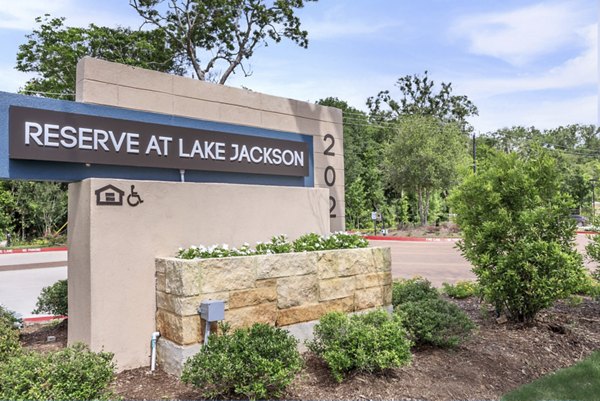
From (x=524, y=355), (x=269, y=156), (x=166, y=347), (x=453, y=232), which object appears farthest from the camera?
(x=453, y=232)

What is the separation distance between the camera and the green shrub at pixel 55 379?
3.51 metres

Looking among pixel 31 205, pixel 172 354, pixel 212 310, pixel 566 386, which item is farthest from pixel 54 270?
pixel 566 386

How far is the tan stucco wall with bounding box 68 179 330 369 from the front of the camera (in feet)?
16.3

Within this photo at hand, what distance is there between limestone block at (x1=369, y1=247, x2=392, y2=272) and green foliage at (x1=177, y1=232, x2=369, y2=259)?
233 millimetres

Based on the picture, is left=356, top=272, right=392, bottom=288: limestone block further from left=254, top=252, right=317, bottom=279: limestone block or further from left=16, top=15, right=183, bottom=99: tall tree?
left=16, top=15, right=183, bottom=99: tall tree

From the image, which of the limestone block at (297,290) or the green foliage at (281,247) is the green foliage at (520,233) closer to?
the green foliage at (281,247)

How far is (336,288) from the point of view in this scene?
5.97 m

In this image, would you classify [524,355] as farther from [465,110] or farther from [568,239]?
[465,110]

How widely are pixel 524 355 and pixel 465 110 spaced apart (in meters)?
49.7

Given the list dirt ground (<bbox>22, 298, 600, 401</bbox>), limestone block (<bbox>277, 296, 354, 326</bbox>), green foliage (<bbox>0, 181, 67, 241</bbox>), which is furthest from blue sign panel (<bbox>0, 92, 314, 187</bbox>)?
green foliage (<bbox>0, 181, 67, 241</bbox>)

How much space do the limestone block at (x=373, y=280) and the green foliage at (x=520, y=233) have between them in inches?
52.9

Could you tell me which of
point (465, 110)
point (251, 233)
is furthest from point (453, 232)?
point (465, 110)

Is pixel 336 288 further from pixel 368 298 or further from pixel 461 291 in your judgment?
pixel 461 291

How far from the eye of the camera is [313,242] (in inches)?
249
